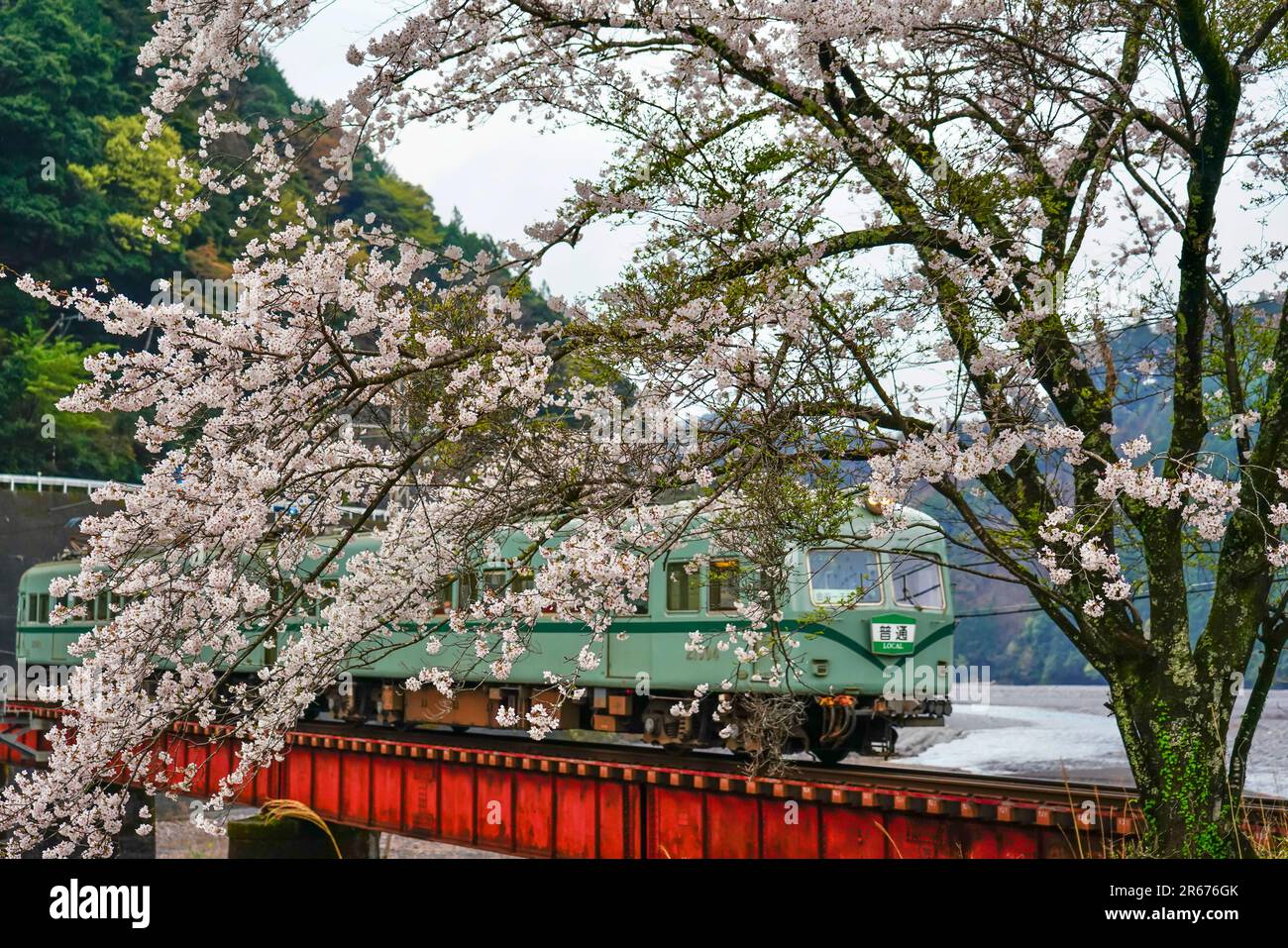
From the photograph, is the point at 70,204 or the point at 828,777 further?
the point at 70,204

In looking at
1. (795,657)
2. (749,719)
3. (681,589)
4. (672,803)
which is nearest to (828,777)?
(749,719)

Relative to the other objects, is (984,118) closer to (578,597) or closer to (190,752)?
(578,597)

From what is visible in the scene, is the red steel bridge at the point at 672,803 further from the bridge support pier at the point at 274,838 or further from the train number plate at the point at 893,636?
the train number plate at the point at 893,636

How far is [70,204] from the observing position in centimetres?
5178

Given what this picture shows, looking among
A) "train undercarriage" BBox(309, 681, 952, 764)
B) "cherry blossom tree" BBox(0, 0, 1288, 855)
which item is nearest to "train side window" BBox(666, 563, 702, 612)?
"train undercarriage" BBox(309, 681, 952, 764)

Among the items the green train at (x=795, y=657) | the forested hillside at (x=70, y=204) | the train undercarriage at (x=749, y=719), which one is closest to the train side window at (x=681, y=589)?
the green train at (x=795, y=657)

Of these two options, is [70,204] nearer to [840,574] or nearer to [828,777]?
[840,574]

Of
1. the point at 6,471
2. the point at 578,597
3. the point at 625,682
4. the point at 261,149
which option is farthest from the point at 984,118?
the point at 6,471

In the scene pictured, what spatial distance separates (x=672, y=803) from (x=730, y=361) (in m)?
5.89

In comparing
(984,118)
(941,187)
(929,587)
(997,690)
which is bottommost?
(997,690)

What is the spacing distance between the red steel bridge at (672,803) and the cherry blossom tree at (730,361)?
106 centimetres

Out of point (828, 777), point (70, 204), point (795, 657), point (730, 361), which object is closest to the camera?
point (730, 361)

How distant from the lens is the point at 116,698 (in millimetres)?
7516

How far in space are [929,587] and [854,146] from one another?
306 inches
